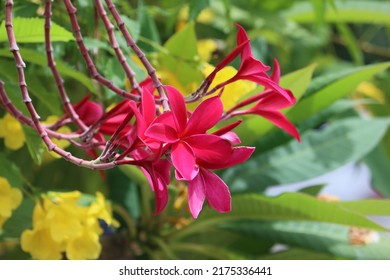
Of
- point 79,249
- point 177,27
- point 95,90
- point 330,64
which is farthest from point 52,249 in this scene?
point 330,64

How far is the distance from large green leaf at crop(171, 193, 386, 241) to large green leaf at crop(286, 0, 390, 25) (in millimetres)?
336

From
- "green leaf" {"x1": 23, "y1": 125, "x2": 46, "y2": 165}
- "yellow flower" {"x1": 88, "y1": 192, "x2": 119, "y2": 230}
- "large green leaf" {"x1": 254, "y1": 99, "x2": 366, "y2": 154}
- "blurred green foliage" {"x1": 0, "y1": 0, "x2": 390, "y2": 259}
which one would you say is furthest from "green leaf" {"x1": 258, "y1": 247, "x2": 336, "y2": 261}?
"green leaf" {"x1": 23, "y1": 125, "x2": 46, "y2": 165}

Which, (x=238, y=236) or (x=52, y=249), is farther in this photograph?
(x=238, y=236)

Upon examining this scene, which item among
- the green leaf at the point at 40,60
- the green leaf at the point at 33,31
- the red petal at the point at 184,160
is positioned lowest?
the red petal at the point at 184,160

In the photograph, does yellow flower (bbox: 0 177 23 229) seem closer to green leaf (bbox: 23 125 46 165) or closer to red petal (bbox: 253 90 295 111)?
green leaf (bbox: 23 125 46 165)

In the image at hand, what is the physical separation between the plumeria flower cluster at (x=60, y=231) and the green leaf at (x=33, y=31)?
0.47 feet

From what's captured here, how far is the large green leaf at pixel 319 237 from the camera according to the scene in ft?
2.43

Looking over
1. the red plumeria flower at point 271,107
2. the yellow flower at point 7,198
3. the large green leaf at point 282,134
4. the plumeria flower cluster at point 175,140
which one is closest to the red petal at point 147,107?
the plumeria flower cluster at point 175,140

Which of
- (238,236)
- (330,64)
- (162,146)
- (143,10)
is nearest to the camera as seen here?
(162,146)

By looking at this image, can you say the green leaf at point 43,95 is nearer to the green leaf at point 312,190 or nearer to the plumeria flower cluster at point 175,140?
the plumeria flower cluster at point 175,140

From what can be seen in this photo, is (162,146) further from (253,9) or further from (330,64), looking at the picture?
(330,64)

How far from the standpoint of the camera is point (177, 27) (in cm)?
93

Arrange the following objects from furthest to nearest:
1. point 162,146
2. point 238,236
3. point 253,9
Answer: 1. point 253,9
2. point 238,236
3. point 162,146
